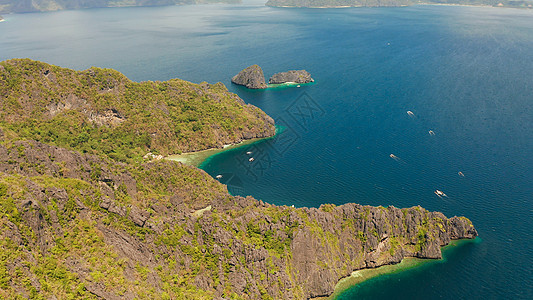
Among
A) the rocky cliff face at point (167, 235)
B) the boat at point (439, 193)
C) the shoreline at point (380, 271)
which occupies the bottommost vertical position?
the shoreline at point (380, 271)

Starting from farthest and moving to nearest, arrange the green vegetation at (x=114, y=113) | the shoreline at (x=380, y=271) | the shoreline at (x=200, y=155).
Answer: the shoreline at (x=200, y=155) → the green vegetation at (x=114, y=113) → the shoreline at (x=380, y=271)

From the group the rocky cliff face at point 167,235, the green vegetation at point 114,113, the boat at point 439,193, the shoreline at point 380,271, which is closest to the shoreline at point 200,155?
the green vegetation at point 114,113

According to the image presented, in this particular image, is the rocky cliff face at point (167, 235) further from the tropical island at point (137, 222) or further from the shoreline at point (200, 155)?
the shoreline at point (200, 155)

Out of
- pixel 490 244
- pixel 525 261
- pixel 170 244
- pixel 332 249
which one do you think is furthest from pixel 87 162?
pixel 525 261

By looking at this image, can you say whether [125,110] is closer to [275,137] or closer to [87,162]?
[87,162]

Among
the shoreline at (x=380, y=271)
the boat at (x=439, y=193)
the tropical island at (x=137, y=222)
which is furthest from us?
the boat at (x=439, y=193)

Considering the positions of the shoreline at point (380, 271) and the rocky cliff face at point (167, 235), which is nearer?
the rocky cliff face at point (167, 235)

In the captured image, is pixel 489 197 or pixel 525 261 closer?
pixel 525 261
